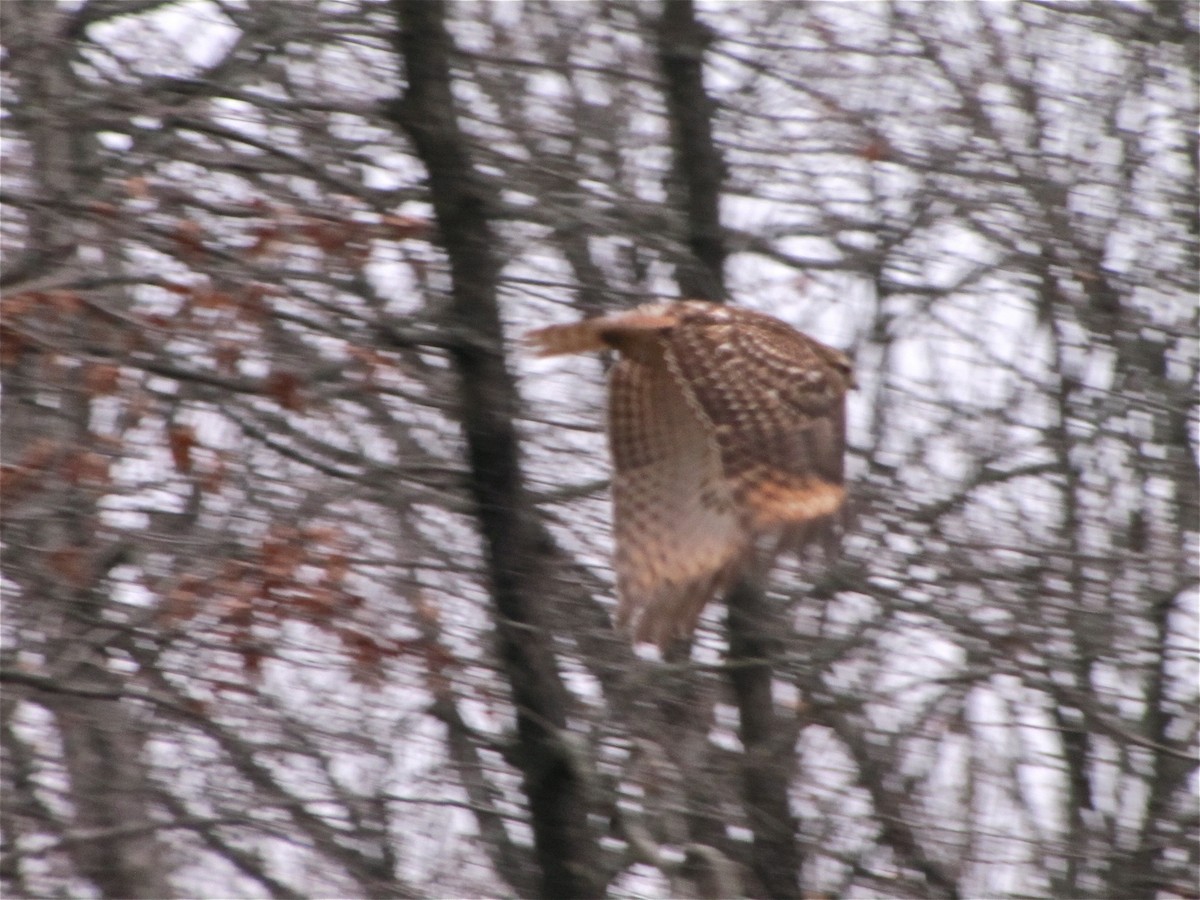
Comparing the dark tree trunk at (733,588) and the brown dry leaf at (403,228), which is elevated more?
the brown dry leaf at (403,228)

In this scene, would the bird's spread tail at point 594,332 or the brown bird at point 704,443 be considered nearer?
the brown bird at point 704,443

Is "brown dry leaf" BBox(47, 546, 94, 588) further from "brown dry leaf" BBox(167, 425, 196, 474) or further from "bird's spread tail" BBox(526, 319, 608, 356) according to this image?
"bird's spread tail" BBox(526, 319, 608, 356)

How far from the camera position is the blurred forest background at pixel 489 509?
4387 millimetres

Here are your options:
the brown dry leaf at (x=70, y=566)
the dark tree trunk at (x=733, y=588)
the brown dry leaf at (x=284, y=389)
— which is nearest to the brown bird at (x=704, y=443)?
the dark tree trunk at (x=733, y=588)

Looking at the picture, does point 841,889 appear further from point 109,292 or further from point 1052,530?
point 109,292

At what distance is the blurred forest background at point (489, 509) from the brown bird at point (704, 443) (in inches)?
4.8

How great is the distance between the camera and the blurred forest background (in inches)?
173

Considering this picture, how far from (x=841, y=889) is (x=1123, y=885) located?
2.92ft

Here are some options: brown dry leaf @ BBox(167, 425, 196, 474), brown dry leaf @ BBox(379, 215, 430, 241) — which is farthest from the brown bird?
brown dry leaf @ BBox(167, 425, 196, 474)

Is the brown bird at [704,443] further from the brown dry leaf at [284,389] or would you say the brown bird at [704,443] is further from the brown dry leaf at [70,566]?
the brown dry leaf at [70,566]

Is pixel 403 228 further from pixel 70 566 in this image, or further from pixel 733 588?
pixel 733 588

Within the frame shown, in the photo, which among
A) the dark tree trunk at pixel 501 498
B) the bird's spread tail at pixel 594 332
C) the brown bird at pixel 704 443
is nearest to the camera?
the dark tree trunk at pixel 501 498

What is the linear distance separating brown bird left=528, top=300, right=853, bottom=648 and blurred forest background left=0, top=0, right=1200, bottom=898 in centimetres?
12

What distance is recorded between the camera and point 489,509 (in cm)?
431
